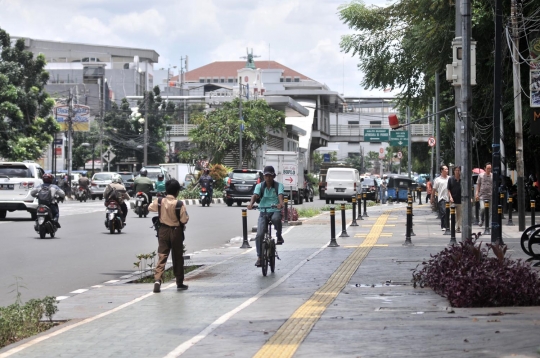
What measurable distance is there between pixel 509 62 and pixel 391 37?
11340 mm

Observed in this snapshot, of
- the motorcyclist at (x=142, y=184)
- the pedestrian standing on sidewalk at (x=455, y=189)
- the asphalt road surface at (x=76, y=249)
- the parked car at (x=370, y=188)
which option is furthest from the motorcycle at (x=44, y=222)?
the parked car at (x=370, y=188)

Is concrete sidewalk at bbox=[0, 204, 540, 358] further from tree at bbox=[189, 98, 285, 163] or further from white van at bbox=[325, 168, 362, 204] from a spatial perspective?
tree at bbox=[189, 98, 285, 163]

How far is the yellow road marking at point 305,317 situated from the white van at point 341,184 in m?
38.1

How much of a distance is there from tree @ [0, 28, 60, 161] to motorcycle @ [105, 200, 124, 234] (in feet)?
91.1

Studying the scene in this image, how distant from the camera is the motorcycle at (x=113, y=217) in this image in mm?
26672

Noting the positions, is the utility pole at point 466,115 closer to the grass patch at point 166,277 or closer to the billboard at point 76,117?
the grass patch at point 166,277

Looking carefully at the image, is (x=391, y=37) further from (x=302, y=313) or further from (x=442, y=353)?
(x=442, y=353)

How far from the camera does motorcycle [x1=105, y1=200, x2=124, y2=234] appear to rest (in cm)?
2667

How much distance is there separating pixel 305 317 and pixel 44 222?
15.3m

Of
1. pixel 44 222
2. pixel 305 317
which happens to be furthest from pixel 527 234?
pixel 44 222

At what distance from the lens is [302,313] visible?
1091cm

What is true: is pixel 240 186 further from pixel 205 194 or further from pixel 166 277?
pixel 166 277

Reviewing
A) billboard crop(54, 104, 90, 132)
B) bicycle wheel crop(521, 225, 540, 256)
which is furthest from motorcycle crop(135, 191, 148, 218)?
billboard crop(54, 104, 90, 132)

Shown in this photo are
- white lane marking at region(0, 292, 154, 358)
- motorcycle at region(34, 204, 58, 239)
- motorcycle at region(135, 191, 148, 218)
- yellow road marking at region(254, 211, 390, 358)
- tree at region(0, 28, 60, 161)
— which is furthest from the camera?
tree at region(0, 28, 60, 161)
